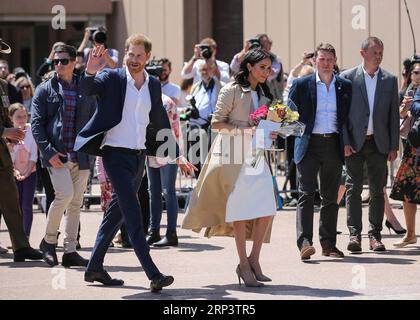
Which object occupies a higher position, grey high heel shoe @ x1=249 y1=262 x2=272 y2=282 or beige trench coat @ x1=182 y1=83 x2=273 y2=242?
beige trench coat @ x1=182 y1=83 x2=273 y2=242

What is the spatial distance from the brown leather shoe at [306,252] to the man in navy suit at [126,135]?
201 centimetres

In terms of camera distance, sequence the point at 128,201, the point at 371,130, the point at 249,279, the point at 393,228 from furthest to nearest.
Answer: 1. the point at 393,228
2. the point at 371,130
3. the point at 249,279
4. the point at 128,201

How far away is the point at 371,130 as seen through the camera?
1146 cm

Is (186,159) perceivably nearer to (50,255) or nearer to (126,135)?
(50,255)

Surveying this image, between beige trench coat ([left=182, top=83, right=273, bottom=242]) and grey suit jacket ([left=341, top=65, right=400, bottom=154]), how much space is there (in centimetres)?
214

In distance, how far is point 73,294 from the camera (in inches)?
348

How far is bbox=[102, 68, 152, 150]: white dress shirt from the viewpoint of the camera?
9070 millimetres

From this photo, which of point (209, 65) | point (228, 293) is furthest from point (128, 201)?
point (209, 65)

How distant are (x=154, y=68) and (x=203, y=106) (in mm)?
2619

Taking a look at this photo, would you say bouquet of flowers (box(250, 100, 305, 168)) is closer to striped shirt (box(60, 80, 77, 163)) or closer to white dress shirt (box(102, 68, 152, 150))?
white dress shirt (box(102, 68, 152, 150))

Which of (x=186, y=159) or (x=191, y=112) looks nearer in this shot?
(x=186, y=159)

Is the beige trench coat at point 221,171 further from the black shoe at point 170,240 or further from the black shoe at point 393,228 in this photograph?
the black shoe at point 393,228

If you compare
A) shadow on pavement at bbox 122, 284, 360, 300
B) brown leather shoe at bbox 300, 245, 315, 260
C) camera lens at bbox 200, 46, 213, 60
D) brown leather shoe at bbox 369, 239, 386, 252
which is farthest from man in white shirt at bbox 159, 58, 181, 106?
shadow on pavement at bbox 122, 284, 360, 300
